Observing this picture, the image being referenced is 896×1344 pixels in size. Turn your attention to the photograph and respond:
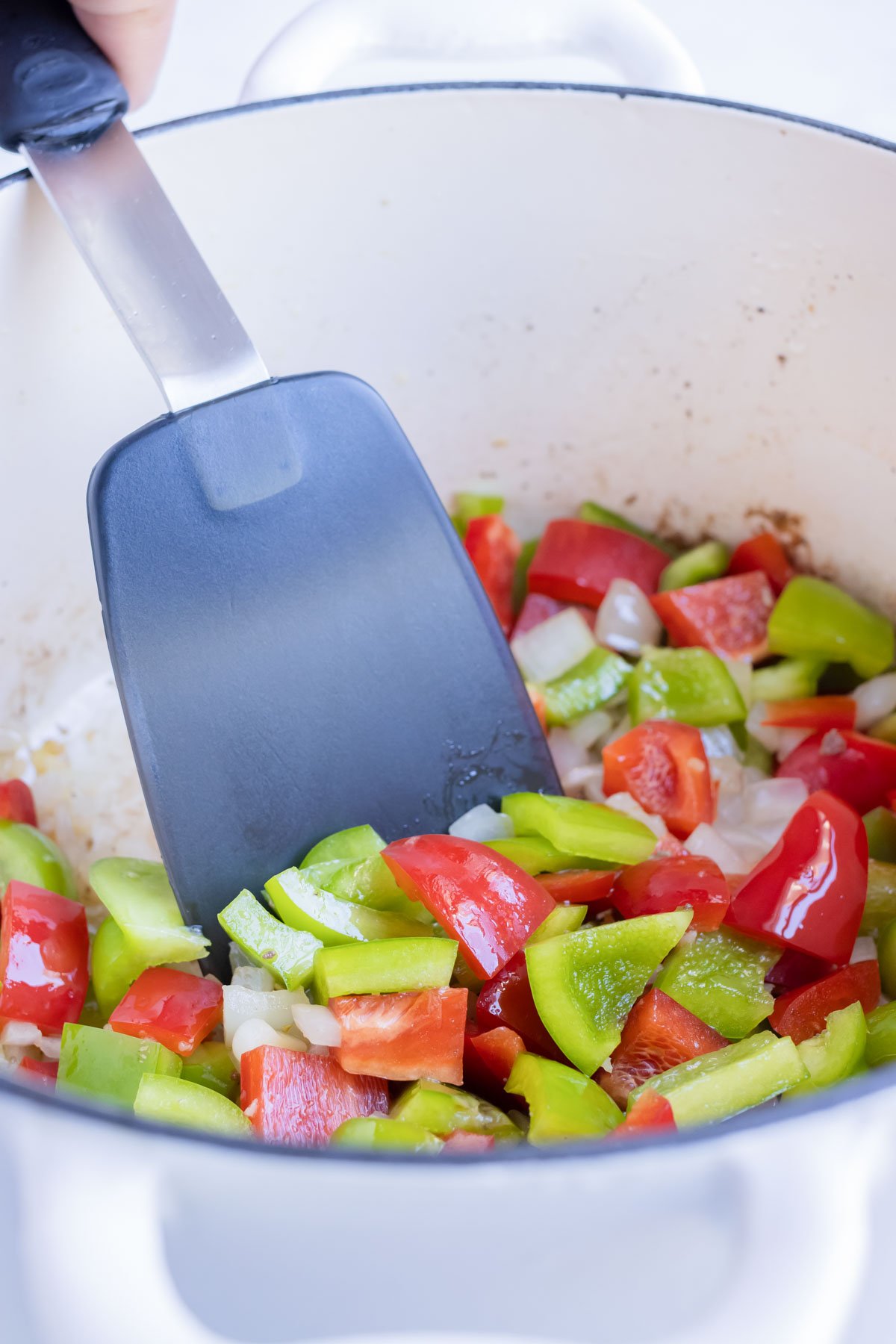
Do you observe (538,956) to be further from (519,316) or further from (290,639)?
(519,316)

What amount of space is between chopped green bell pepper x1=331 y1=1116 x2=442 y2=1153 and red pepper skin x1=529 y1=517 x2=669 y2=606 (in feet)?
2.53

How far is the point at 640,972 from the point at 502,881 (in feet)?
0.46

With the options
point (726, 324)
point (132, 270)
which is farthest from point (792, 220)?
point (132, 270)

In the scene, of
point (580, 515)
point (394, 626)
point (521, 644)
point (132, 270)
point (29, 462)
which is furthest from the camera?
point (580, 515)

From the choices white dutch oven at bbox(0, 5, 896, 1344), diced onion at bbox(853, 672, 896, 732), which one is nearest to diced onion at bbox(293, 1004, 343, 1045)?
white dutch oven at bbox(0, 5, 896, 1344)

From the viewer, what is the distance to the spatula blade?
113 centimetres

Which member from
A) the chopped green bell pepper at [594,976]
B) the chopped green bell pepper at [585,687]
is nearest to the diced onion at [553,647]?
the chopped green bell pepper at [585,687]

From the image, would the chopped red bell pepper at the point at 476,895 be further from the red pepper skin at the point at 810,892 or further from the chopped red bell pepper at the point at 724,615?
the chopped red bell pepper at the point at 724,615

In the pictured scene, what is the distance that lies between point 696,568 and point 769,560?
0.09 meters

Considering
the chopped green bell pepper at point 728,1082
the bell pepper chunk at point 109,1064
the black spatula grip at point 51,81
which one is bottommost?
the chopped green bell pepper at point 728,1082

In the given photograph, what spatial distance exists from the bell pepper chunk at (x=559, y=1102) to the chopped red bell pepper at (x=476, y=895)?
97 millimetres

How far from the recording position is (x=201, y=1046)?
1.07 m

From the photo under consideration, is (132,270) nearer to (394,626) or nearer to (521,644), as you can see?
(394,626)

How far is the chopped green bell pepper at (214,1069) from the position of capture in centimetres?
105
